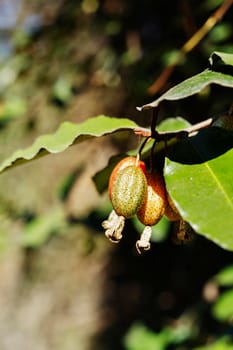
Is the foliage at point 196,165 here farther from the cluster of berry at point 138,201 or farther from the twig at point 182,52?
the twig at point 182,52

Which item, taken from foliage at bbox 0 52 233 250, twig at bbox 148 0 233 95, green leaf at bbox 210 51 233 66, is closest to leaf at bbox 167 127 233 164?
foliage at bbox 0 52 233 250

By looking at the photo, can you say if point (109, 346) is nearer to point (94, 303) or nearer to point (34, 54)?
point (94, 303)

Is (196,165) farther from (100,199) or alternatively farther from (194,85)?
(100,199)

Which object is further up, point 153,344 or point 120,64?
point 120,64

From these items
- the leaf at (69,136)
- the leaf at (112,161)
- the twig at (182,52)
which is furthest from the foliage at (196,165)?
the twig at (182,52)

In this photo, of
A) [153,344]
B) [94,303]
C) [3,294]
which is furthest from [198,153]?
[3,294]

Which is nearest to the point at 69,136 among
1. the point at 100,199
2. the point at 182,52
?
the point at 182,52
